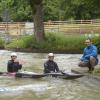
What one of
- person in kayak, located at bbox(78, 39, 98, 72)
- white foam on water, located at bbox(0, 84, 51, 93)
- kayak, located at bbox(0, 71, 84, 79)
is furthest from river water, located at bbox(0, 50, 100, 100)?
person in kayak, located at bbox(78, 39, 98, 72)

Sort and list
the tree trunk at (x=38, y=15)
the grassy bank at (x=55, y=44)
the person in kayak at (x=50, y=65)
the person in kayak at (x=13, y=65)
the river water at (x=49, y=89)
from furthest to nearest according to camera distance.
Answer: the tree trunk at (x=38, y=15)
the grassy bank at (x=55, y=44)
the person in kayak at (x=13, y=65)
the person in kayak at (x=50, y=65)
the river water at (x=49, y=89)

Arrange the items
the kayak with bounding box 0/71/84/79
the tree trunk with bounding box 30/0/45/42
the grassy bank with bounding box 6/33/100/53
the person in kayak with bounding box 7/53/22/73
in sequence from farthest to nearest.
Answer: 1. the tree trunk with bounding box 30/0/45/42
2. the grassy bank with bounding box 6/33/100/53
3. the person in kayak with bounding box 7/53/22/73
4. the kayak with bounding box 0/71/84/79

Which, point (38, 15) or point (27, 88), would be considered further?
point (38, 15)

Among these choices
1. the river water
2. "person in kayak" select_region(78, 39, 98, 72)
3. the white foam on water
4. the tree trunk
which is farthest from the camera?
the tree trunk

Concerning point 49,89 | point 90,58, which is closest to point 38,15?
point 90,58

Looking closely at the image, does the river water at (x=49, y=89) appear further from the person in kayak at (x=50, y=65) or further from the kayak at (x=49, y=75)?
the person in kayak at (x=50, y=65)

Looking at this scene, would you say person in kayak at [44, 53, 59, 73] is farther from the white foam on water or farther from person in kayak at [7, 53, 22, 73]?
the white foam on water

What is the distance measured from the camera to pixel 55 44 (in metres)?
35.0

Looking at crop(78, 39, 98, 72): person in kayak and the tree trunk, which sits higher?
the tree trunk

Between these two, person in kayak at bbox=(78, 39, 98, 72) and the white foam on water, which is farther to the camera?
person in kayak at bbox=(78, 39, 98, 72)

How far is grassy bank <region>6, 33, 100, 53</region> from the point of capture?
33.9 metres

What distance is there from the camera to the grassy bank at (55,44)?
111 ft

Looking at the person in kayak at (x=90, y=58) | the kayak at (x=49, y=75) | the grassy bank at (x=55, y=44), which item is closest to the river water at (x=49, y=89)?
the kayak at (x=49, y=75)

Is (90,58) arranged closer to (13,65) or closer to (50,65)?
(50,65)
